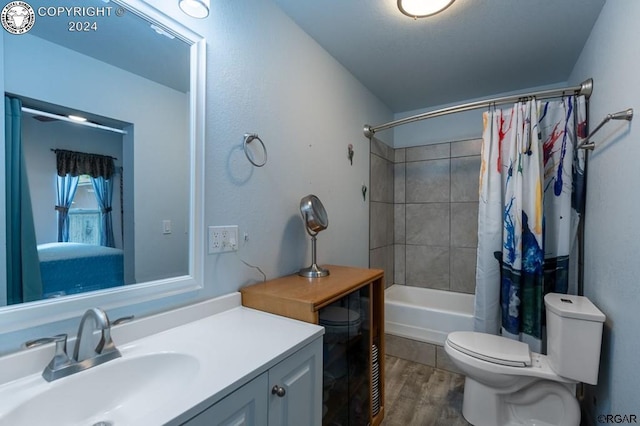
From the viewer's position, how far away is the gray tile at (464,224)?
9.13 feet

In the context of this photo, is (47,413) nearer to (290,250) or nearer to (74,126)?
(74,126)

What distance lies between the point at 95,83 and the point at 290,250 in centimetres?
113

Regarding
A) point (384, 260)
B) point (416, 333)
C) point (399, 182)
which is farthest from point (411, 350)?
point (399, 182)

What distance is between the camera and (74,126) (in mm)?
886

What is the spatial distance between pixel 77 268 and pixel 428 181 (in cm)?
290

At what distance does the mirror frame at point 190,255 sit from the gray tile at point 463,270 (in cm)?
251

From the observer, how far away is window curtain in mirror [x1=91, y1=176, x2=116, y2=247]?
95cm

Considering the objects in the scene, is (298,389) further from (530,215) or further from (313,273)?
(530,215)

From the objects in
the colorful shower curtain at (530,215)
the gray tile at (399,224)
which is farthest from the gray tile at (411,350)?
the gray tile at (399,224)

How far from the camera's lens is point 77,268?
89 centimetres

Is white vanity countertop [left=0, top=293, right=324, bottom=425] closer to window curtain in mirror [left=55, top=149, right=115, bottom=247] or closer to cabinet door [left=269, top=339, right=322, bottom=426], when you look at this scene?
cabinet door [left=269, top=339, right=322, bottom=426]

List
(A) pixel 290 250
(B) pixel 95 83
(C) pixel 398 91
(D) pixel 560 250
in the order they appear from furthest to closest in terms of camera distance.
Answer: (C) pixel 398 91 → (D) pixel 560 250 → (A) pixel 290 250 → (B) pixel 95 83

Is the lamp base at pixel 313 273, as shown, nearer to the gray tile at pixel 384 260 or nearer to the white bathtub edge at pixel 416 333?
the gray tile at pixel 384 260

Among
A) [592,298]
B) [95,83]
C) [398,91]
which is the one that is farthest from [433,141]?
[95,83]
